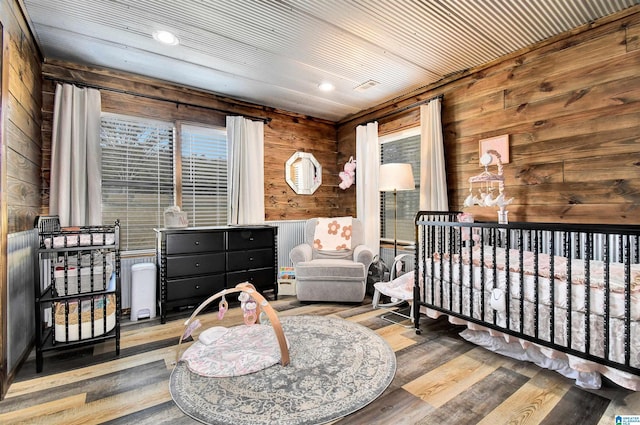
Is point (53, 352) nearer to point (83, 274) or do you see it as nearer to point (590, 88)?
point (83, 274)

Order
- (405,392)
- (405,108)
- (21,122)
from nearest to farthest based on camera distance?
(405,392) → (21,122) → (405,108)

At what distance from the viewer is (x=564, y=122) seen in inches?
98.1

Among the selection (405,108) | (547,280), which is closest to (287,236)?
(405,108)

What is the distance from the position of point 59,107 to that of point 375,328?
345 cm

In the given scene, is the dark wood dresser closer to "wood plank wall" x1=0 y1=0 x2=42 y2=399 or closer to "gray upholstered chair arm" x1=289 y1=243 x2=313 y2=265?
"gray upholstered chair arm" x1=289 y1=243 x2=313 y2=265

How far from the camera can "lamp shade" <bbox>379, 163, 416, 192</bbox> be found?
3383 millimetres

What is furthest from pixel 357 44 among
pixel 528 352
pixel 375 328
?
pixel 528 352

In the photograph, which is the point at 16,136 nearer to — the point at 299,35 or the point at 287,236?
the point at 299,35

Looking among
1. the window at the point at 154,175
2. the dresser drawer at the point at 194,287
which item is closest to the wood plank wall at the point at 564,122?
the dresser drawer at the point at 194,287

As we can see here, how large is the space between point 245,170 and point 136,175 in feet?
3.85

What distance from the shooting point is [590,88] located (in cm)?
236

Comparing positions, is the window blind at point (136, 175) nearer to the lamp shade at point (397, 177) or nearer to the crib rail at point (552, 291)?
the lamp shade at point (397, 177)

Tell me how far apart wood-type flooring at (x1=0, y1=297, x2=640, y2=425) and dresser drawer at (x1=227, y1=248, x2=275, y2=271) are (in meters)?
1.06

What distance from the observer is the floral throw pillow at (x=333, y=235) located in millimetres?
3770
